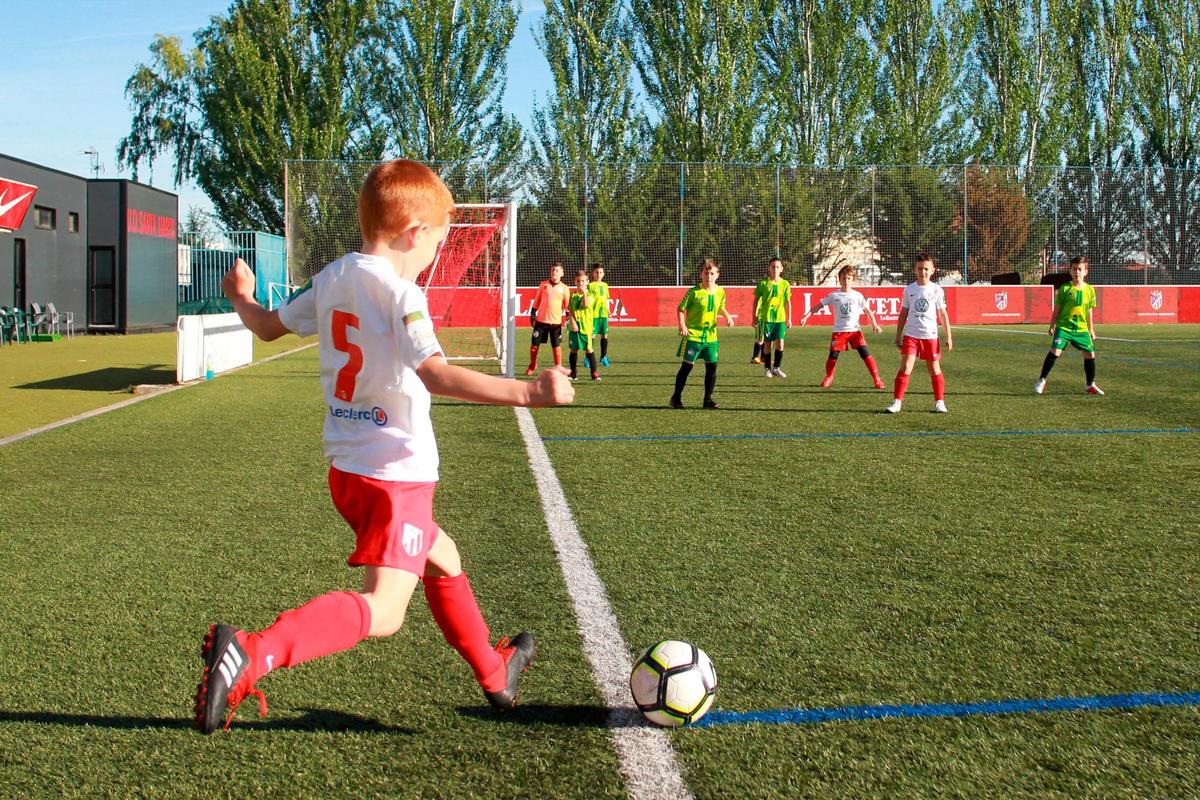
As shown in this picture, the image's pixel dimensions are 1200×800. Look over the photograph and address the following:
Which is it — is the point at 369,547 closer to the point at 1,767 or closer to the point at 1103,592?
the point at 1,767

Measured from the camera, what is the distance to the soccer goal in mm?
16984

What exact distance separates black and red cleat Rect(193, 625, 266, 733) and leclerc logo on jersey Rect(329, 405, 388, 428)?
592 millimetres

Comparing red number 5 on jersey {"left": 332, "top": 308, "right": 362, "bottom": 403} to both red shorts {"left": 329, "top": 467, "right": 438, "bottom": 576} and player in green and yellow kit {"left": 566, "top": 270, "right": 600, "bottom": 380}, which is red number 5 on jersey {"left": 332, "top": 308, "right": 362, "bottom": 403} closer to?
red shorts {"left": 329, "top": 467, "right": 438, "bottom": 576}

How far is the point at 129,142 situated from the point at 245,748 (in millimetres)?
52745

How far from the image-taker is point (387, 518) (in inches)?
104

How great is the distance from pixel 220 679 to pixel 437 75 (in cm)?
3783

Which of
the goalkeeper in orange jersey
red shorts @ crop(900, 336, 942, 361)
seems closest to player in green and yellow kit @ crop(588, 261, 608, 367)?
the goalkeeper in orange jersey

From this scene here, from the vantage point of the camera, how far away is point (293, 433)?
926cm

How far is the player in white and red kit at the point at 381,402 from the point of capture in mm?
2510

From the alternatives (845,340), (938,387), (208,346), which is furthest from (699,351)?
(208,346)

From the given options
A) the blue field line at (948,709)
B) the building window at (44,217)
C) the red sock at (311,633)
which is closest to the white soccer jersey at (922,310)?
the blue field line at (948,709)

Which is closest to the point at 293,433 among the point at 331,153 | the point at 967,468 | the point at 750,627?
the point at 967,468

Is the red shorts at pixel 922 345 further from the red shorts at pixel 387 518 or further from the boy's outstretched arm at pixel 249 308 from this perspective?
the red shorts at pixel 387 518

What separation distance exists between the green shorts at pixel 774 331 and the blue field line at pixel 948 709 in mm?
12386
